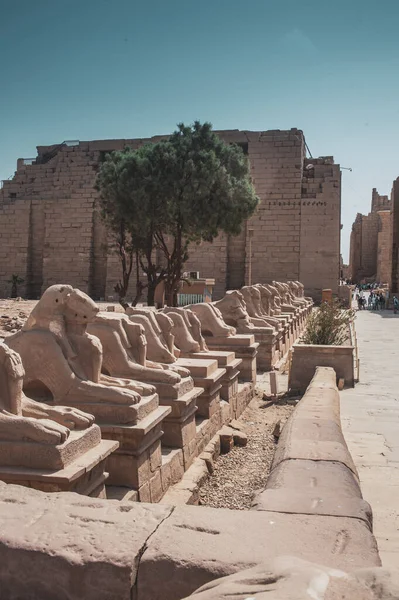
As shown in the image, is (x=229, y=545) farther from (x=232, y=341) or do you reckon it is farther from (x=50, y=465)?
(x=232, y=341)

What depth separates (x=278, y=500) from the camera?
9.64 ft

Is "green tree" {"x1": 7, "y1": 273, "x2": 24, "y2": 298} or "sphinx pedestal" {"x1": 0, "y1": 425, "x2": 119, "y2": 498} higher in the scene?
"green tree" {"x1": 7, "y1": 273, "x2": 24, "y2": 298}

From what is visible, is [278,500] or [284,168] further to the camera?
[284,168]

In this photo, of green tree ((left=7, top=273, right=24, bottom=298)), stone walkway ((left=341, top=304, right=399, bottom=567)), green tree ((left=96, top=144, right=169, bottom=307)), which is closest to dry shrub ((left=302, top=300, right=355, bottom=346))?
stone walkway ((left=341, top=304, right=399, bottom=567))

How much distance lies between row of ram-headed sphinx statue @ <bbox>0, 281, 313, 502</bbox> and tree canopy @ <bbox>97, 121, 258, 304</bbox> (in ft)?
31.9

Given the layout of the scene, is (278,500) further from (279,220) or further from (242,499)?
(279,220)

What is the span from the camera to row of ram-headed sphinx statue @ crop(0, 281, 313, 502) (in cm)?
326

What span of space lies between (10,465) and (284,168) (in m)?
23.7

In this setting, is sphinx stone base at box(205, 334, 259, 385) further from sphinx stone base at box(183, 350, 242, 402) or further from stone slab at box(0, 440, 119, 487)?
stone slab at box(0, 440, 119, 487)

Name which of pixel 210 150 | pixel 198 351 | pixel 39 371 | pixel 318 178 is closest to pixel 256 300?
pixel 198 351

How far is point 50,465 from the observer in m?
3.19

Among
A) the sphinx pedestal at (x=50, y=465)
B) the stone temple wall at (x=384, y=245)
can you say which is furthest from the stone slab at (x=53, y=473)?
the stone temple wall at (x=384, y=245)

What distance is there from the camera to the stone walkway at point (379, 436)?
3599mm

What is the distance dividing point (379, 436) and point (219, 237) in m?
→ 20.6
